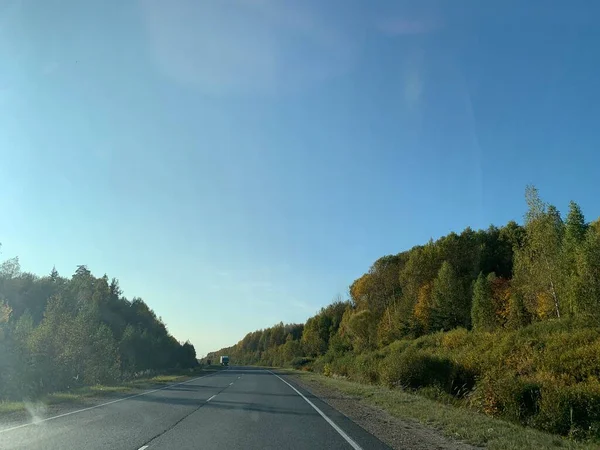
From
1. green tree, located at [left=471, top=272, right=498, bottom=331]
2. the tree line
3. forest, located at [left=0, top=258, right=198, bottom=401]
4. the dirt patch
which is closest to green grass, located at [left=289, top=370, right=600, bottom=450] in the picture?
the dirt patch

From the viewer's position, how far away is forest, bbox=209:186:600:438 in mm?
18531

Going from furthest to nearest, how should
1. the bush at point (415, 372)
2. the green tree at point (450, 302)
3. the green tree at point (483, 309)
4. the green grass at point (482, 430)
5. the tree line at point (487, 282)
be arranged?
1. the green tree at point (450, 302)
2. the green tree at point (483, 309)
3. the tree line at point (487, 282)
4. the bush at point (415, 372)
5. the green grass at point (482, 430)

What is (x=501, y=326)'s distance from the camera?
170 ft

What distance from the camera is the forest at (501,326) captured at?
60.8 ft

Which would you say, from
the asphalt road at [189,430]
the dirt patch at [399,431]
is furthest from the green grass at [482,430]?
the asphalt road at [189,430]

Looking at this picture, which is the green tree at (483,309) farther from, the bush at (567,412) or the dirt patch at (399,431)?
the dirt patch at (399,431)

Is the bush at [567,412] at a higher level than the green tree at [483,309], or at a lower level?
lower

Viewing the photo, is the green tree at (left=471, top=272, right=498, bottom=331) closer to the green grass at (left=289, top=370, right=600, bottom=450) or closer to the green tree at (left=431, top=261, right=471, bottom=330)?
the green tree at (left=431, top=261, right=471, bottom=330)

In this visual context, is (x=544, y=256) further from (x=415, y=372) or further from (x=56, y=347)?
(x=56, y=347)

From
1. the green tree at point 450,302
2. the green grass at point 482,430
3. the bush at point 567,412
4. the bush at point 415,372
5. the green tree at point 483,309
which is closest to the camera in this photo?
the green grass at point 482,430

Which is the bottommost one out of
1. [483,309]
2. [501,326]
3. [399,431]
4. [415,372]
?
[399,431]

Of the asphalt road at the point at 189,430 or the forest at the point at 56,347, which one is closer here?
the asphalt road at the point at 189,430

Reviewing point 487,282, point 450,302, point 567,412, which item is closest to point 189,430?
point 567,412

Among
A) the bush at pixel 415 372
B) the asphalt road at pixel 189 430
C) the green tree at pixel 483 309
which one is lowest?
the asphalt road at pixel 189 430
